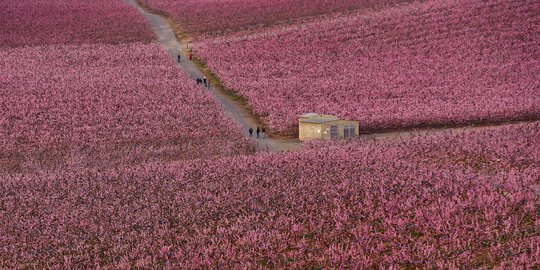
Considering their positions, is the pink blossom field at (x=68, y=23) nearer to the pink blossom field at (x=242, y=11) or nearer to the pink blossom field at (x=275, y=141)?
the pink blossom field at (x=275, y=141)

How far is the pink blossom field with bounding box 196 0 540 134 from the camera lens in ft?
165

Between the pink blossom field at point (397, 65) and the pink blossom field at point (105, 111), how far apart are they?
14.5 ft

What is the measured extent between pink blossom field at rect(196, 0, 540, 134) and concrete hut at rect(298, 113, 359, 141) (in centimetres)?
216

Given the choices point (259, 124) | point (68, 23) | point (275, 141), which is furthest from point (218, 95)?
point (68, 23)

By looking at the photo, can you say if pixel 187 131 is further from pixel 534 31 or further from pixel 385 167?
pixel 534 31

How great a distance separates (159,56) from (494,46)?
107ft

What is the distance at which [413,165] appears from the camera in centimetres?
3347

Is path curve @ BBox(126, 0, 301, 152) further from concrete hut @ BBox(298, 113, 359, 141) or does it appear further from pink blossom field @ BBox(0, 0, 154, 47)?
pink blossom field @ BBox(0, 0, 154, 47)

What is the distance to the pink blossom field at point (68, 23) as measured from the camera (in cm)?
8225

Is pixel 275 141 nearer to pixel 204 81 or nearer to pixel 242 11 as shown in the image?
pixel 204 81

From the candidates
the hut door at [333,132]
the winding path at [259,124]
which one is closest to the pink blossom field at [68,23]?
the winding path at [259,124]

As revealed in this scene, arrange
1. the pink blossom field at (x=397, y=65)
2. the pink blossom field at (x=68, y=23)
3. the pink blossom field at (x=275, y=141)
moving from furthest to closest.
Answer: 1. the pink blossom field at (x=68, y=23)
2. the pink blossom field at (x=397, y=65)
3. the pink blossom field at (x=275, y=141)

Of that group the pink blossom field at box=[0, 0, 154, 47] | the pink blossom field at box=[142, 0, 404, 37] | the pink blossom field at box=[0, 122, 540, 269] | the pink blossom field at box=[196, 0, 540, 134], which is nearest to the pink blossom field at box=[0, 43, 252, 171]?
the pink blossom field at box=[196, 0, 540, 134]

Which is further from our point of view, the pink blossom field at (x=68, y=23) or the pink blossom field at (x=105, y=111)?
the pink blossom field at (x=68, y=23)
